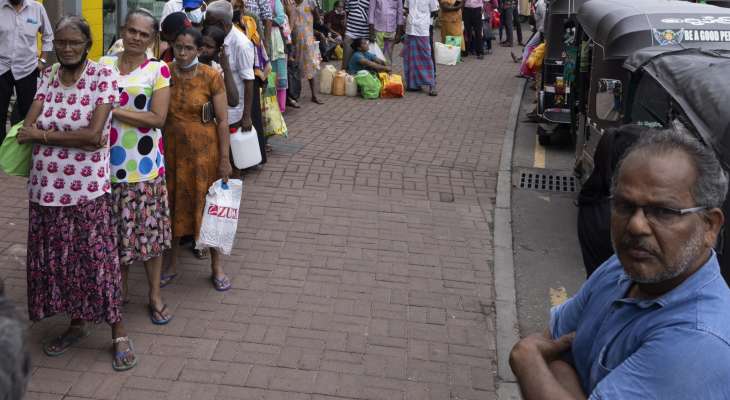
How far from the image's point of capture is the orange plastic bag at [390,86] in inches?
534

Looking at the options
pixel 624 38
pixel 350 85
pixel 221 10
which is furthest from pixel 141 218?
pixel 350 85

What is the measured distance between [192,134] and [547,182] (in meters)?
4.72

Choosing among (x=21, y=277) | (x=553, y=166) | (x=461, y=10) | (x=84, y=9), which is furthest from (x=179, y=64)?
(x=461, y=10)

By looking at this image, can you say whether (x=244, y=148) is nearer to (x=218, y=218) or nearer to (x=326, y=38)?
(x=218, y=218)

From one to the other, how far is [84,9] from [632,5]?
6930 millimetres

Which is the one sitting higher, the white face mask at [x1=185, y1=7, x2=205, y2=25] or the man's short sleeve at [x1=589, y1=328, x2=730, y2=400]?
the white face mask at [x1=185, y1=7, x2=205, y2=25]

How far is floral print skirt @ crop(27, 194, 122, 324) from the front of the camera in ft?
14.4

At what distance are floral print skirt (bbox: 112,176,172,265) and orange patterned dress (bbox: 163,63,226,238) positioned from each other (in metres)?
0.47

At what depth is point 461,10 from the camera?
18.8 m

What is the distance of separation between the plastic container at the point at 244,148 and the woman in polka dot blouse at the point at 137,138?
2123 millimetres

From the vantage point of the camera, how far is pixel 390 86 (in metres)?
13.5

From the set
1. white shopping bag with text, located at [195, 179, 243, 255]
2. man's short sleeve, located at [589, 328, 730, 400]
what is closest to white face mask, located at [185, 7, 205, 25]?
white shopping bag with text, located at [195, 179, 243, 255]

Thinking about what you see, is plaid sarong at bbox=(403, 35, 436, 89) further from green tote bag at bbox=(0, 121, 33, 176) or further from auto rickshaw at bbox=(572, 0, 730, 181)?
green tote bag at bbox=(0, 121, 33, 176)

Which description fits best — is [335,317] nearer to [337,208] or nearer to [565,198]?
[337,208]
